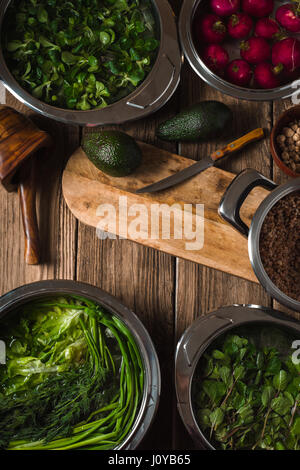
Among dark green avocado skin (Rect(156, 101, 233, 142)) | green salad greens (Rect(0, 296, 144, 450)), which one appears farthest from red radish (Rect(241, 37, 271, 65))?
green salad greens (Rect(0, 296, 144, 450))

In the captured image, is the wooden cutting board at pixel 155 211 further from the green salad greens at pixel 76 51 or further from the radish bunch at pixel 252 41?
the radish bunch at pixel 252 41

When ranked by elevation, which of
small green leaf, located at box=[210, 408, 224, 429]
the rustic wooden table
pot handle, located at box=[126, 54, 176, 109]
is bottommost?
small green leaf, located at box=[210, 408, 224, 429]

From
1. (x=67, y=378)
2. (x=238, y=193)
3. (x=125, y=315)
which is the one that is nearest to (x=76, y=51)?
(x=238, y=193)

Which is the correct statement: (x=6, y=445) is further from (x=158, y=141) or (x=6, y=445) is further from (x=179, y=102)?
(x=179, y=102)

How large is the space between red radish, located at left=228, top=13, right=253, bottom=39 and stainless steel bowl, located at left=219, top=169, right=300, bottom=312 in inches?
14.3

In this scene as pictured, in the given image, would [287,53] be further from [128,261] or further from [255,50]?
[128,261]

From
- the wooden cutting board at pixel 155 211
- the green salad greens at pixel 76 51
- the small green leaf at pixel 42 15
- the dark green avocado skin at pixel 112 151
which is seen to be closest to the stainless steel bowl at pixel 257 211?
the wooden cutting board at pixel 155 211

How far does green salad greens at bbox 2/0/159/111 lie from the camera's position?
3.49 feet

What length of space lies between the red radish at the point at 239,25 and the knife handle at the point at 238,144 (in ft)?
0.78

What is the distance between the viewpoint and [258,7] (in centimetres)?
112

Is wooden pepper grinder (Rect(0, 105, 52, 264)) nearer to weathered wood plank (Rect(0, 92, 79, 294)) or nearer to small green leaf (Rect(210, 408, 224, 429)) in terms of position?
weathered wood plank (Rect(0, 92, 79, 294))

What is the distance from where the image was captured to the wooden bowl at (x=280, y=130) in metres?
1.06

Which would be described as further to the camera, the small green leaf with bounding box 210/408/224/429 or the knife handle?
the knife handle

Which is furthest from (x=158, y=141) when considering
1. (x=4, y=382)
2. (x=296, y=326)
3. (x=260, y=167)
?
(x=4, y=382)
